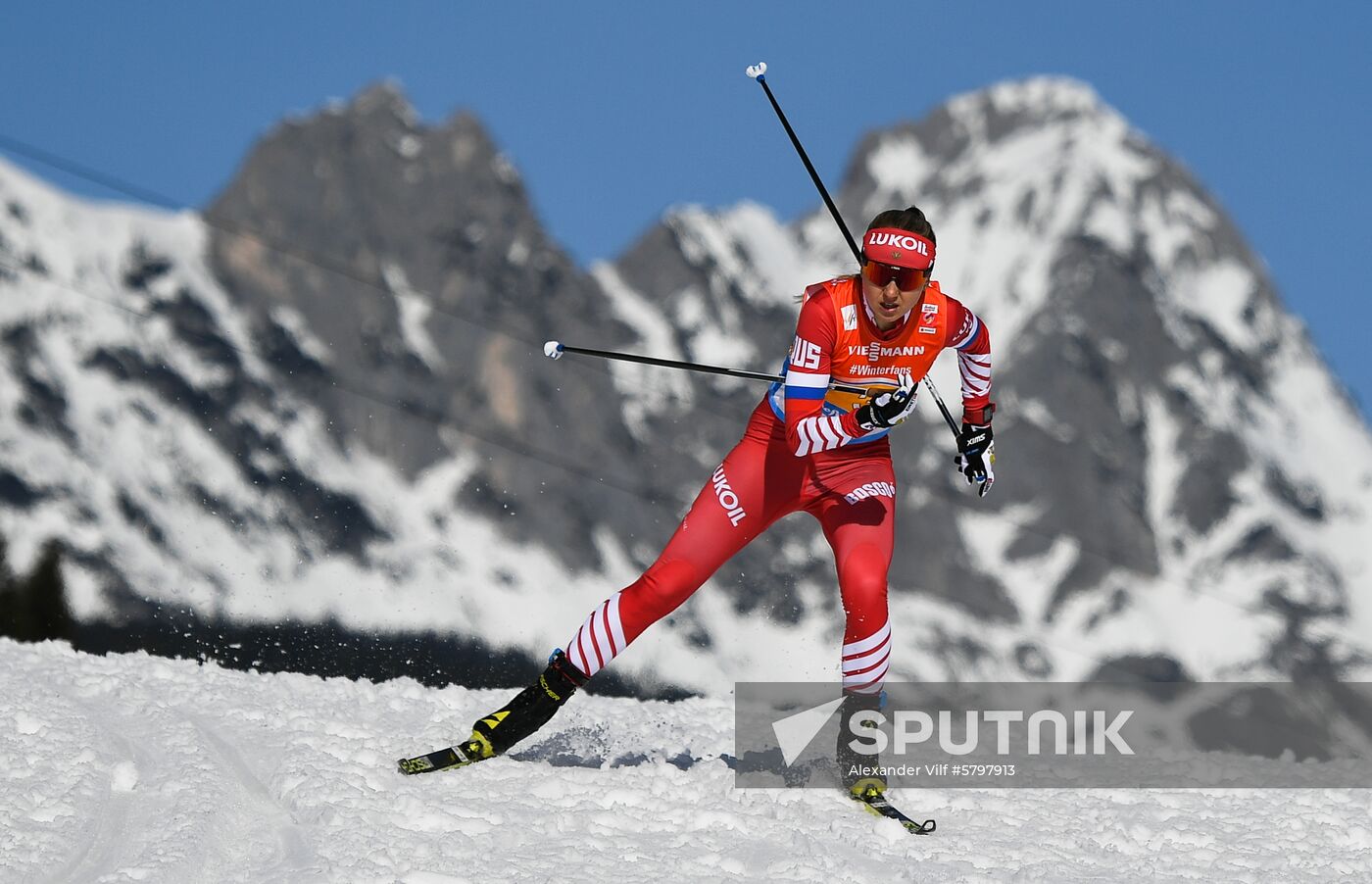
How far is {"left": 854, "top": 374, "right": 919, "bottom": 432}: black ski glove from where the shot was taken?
724cm

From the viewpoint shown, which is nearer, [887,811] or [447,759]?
[887,811]

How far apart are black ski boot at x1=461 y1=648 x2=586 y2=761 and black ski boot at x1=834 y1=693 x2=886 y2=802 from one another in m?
1.32

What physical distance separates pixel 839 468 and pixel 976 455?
2.42ft

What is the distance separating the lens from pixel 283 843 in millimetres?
6094

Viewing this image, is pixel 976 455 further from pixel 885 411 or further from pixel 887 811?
pixel 887 811

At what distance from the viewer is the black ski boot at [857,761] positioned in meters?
7.31

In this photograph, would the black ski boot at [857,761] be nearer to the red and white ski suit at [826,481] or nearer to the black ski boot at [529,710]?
the red and white ski suit at [826,481]

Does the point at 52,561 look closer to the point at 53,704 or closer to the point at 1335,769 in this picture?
the point at 53,704

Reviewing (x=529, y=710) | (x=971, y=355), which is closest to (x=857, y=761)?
(x=529, y=710)

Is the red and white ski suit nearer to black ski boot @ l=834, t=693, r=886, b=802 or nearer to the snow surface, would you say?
black ski boot @ l=834, t=693, r=886, b=802

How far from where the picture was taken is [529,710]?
7.71m

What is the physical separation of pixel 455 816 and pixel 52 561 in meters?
26.8

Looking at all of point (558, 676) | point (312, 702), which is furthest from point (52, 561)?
point (558, 676)

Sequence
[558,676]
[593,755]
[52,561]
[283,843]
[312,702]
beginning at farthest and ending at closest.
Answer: [52,561]
[312,702]
[593,755]
[558,676]
[283,843]
